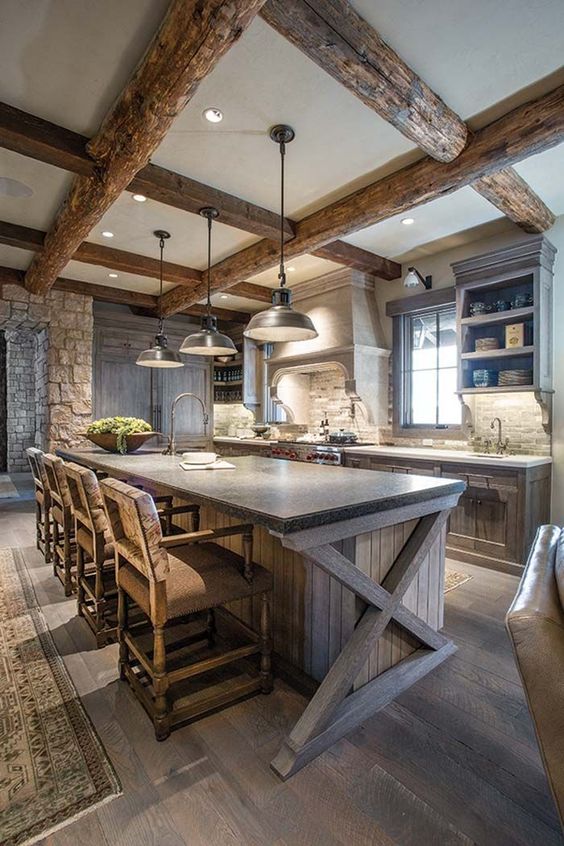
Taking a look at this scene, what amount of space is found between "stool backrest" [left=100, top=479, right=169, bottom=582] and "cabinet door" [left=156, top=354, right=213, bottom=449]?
493 cm

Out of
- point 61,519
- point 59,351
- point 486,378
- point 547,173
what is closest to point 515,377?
point 486,378

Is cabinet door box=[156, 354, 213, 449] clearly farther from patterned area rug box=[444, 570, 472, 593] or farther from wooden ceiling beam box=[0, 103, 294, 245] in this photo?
patterned area rug box=[444, 570, 472, 593]

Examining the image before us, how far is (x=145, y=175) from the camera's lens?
290 cm

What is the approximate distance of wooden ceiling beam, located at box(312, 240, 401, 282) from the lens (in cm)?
429

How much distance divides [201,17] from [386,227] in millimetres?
2724

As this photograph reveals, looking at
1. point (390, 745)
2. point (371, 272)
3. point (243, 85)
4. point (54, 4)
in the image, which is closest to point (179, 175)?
point (243, 85)

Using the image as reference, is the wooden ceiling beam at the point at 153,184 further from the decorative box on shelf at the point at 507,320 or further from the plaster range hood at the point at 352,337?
the decorative box on shelf at the point at 507,320

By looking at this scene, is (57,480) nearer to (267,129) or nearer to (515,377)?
(267,129)

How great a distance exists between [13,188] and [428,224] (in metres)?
3.45

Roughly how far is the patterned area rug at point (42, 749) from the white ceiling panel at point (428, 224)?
13.1 feet

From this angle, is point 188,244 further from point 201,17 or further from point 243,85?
point 201,17

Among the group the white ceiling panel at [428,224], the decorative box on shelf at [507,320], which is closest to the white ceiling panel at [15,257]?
the white ceiling panel at [428,224]

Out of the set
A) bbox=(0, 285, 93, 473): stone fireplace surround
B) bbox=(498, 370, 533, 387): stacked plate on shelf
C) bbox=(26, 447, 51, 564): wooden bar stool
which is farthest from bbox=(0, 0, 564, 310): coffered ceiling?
bbox=(26, 447, 51, 564): wooden bar stool

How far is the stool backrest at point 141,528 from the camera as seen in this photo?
167cm
